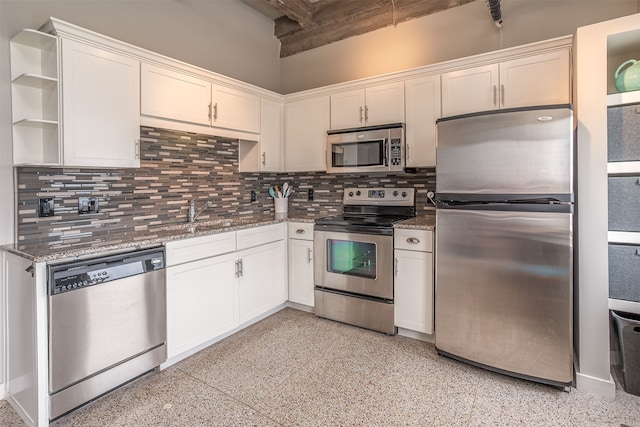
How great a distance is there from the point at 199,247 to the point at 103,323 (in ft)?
Result: 2.48

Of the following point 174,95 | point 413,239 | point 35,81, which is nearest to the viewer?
point 35,81

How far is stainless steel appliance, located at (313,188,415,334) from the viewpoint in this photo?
2859mm

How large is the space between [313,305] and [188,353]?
120cm

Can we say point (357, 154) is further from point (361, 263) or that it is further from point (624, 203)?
point (624, 203)

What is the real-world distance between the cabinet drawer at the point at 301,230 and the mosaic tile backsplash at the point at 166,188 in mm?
563

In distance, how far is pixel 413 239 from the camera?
8.93ft

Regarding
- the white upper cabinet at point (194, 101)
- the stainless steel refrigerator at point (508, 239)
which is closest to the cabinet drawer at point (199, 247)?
the white upper cabinet at point (194, 101)

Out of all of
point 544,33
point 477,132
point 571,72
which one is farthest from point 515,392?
point 544,33

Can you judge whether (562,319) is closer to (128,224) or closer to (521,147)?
(521,147)

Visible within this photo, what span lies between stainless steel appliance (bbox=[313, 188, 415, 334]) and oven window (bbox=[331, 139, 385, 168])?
42 centimetres

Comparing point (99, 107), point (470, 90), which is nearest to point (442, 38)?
point (470, 90)

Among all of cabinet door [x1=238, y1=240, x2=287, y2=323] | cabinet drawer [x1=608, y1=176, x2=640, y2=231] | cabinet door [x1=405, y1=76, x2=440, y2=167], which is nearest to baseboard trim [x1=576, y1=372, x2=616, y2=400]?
cabinet drawer [x1=608, y1=176, x2=640, y2=231]

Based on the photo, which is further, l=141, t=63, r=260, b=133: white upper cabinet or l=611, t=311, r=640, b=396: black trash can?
l=141, t=63, r=260, b=133: white upper cabinet

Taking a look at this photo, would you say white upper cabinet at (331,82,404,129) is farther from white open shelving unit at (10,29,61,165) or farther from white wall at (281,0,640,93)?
white open shelving unit at (10,29,61,165)
